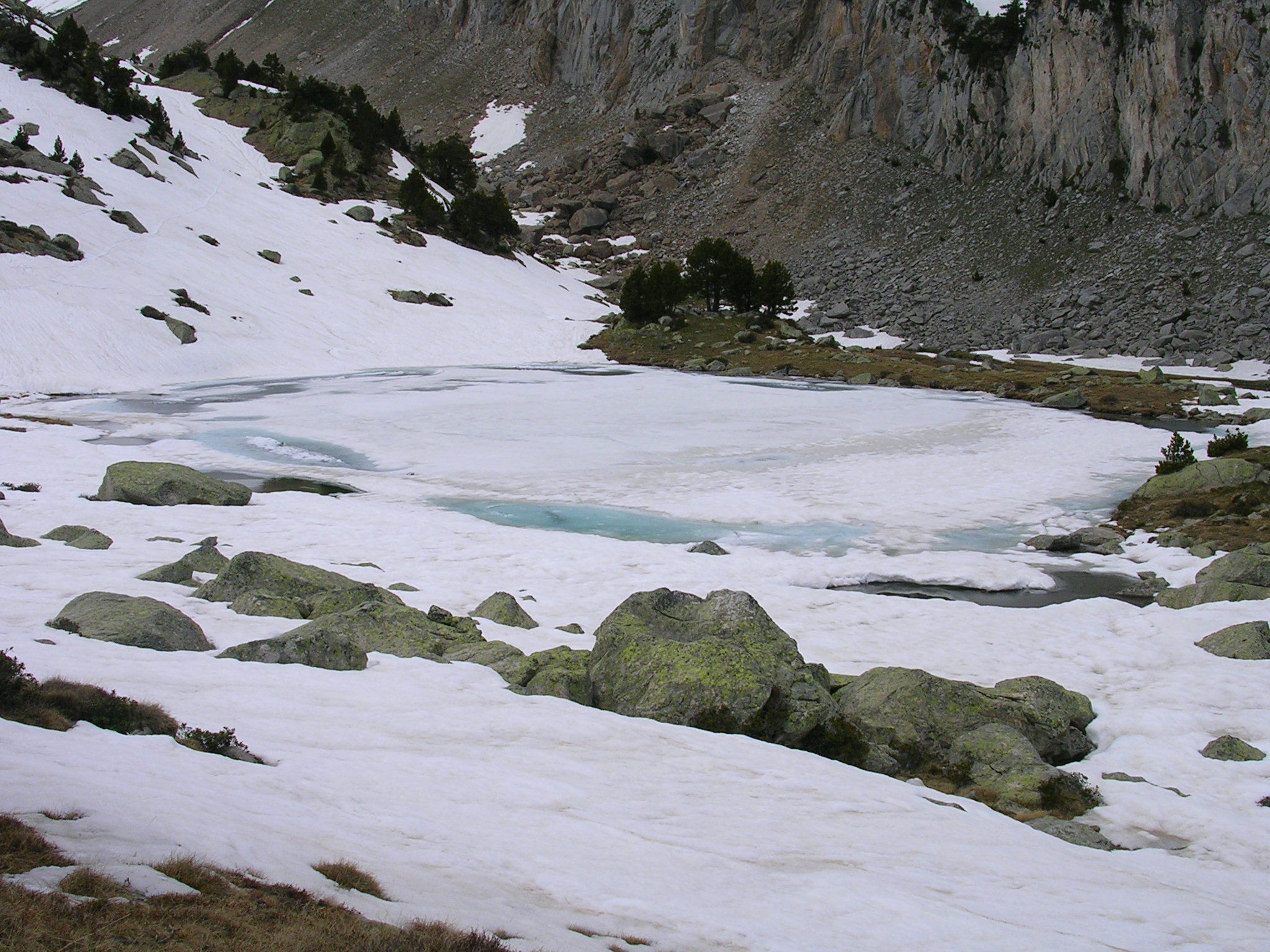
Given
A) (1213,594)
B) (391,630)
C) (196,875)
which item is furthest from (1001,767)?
(196,875)

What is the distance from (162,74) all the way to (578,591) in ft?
351

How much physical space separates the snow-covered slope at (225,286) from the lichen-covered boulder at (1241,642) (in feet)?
135

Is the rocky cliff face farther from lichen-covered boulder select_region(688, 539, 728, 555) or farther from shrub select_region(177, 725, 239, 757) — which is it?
shrub select_region(177, 725, 239, 757)

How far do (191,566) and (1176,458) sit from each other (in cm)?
2316

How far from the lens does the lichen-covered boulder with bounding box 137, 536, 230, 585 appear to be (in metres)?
12.1

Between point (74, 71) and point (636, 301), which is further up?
point (74, 71)

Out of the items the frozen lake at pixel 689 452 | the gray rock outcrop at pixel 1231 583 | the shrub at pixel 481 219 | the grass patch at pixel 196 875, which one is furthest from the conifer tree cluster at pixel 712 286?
the grass patch at pixel 196 875

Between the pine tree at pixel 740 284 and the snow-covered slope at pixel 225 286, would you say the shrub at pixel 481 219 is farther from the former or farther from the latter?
the pine tree at pixel 740 284

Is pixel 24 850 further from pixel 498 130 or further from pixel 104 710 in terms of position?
pixel 498 130

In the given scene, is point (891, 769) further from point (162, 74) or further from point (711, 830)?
point (162, 74)

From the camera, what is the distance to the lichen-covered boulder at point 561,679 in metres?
9.32

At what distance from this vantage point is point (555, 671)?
31.3 feet

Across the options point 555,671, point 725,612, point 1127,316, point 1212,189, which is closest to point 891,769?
point 725,612

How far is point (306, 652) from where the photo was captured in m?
9.30
